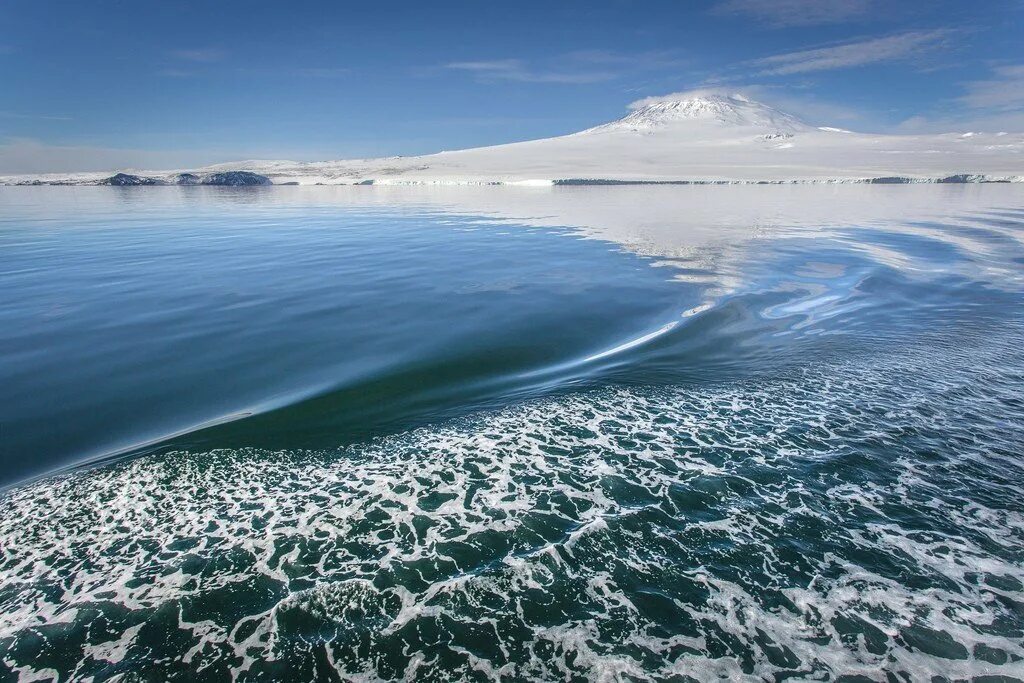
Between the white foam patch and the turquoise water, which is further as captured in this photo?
the turquoise water

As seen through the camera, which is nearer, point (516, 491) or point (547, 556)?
point (547, 556)

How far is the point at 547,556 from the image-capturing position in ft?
18.0

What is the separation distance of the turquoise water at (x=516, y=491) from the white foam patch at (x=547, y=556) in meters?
0.03

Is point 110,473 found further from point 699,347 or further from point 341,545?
point 699,347

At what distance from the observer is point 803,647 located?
4391 mm

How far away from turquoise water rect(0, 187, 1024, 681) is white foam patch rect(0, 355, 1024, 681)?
30 millimetres

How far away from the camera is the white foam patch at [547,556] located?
4.41m

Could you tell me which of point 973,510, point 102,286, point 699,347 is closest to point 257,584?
Answer: point 973,510

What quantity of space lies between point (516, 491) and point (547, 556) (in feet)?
4.07

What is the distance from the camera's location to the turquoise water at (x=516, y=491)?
14.8 ft

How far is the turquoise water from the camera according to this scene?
4516 mm

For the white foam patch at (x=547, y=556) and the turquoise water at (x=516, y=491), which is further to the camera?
the turquoise water at (x=516, y=491)

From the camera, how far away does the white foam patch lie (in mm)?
4414

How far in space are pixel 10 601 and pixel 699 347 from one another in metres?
11.5
